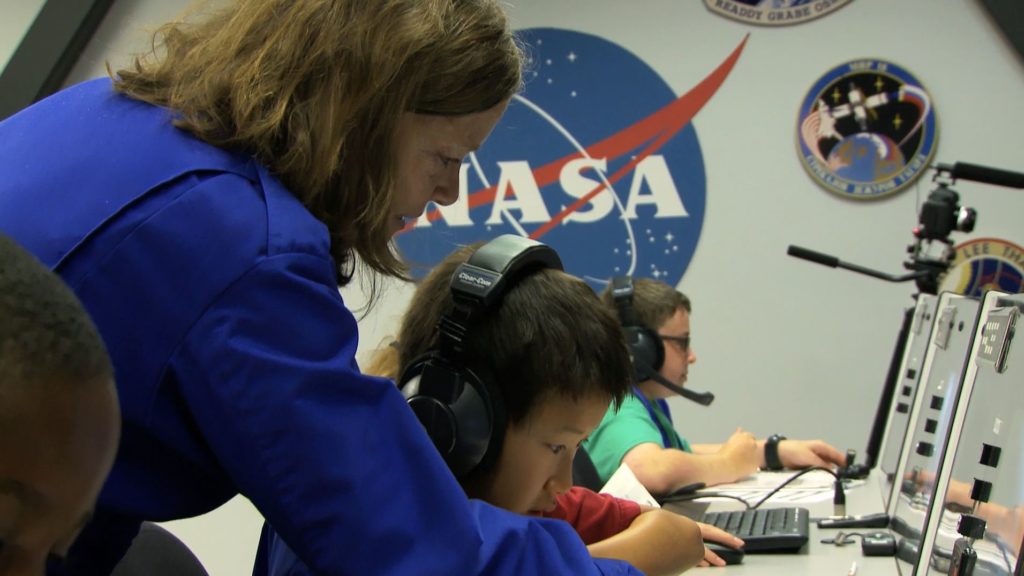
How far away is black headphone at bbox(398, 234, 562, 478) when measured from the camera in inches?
40.4

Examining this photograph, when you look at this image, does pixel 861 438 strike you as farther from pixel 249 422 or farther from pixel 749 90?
pixel 249 422

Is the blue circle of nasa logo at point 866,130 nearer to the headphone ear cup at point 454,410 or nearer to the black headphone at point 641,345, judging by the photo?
the black headphone at point 641,345

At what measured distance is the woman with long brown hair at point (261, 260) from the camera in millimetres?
707

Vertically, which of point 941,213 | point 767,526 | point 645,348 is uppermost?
point 941,213

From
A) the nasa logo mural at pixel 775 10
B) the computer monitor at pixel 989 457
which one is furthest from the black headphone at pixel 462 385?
the nasa logo mural at pixel 775 10

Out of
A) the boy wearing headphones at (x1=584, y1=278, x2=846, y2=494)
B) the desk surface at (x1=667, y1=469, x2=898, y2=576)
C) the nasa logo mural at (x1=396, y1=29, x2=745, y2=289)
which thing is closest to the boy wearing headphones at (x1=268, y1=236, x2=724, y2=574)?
the desk surface at (x1=667, y1=469, x2=898, y2=576)

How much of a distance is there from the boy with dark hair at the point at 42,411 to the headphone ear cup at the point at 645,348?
1.95 metres

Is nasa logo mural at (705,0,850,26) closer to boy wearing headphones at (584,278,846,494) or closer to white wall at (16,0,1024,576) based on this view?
white wall at (16,0,1024,576)

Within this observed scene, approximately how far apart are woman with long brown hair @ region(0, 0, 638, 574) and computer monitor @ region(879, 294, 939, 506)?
1457mm

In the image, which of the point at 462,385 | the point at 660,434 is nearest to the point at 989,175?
the point at 660,434

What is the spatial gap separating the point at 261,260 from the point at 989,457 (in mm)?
759

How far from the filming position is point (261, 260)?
710 mm

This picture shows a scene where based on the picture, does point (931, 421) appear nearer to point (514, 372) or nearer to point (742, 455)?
point (742, 455)

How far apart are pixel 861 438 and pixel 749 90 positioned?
120cm
